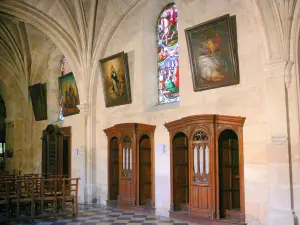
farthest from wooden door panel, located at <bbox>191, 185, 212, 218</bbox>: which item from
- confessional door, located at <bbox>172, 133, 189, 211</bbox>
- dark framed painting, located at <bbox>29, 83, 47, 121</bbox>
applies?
dark framed painting, located at <bbox>29, 83, 47, 121</bbox>

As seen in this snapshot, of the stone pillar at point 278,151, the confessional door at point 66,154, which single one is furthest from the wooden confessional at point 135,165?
the stone pillar at point 278,151

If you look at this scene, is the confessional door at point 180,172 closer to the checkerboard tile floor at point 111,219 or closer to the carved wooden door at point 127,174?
the checkerboard tile floor at point 111,219

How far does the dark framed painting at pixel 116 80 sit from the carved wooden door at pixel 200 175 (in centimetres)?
327

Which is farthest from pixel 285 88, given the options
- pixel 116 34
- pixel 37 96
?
pixel 37 96

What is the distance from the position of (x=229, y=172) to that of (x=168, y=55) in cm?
385

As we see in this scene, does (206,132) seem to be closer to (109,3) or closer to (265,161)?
(265,161)

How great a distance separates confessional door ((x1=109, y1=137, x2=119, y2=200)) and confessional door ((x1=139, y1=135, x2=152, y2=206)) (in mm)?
1362

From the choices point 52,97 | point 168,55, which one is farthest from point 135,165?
point 52,97

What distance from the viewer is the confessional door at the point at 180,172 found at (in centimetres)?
970

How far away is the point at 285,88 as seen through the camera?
286 inches

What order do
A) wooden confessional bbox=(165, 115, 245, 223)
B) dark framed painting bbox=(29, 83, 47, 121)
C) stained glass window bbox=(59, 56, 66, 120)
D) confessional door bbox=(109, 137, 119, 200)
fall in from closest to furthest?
wooden confessional bbox=(165, 115, 245, 223), confessional door bbox=(109, 137, 119, 200), stained glass window bbox=(59, 56, 66, 120), dark framed painting bbox=(29, 83, 47, 121)

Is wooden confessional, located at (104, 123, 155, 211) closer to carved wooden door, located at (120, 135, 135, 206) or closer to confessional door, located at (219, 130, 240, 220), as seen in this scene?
carved wooden door, located at (120, 135, 135, 206)

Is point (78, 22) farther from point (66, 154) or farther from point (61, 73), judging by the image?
point (66, 154)

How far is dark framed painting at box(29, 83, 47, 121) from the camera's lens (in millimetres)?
16109
